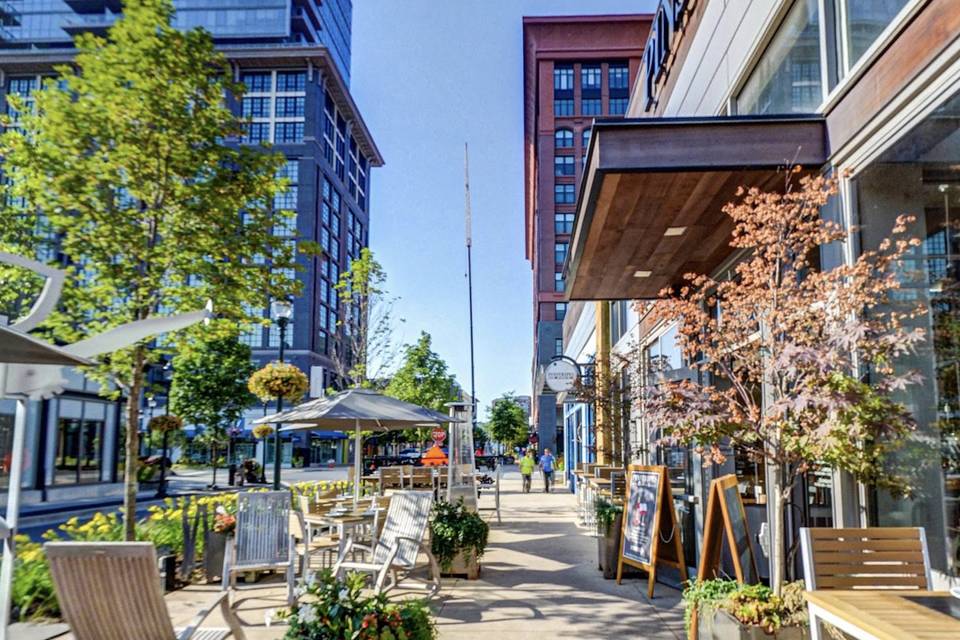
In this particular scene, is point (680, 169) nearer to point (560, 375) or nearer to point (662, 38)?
point (662, 38)

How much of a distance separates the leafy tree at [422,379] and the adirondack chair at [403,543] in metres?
16.9

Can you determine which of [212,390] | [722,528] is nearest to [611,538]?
[722,528]

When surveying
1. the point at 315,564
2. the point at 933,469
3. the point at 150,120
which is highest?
the point at 150,120

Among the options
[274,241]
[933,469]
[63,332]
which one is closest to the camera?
[933,469]

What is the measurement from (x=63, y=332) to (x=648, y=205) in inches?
254

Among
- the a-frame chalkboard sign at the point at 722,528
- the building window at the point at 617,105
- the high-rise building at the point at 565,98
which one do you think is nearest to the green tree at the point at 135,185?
the a-frame chalkboard sign at the point at 722,528

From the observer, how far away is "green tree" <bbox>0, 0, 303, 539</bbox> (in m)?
8.44

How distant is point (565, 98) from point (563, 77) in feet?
6.17

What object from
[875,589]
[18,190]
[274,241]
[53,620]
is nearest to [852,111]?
[875,589]

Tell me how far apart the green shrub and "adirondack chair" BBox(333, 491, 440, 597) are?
360 millimetres

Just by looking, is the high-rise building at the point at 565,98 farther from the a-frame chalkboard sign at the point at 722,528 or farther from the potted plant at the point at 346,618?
the potted plant at the point at 346,618

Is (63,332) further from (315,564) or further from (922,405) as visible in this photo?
(922,405)

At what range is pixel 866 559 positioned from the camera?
4.39 m

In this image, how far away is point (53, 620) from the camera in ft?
22.5
